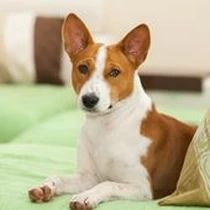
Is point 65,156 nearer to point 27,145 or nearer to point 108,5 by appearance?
point 27,145

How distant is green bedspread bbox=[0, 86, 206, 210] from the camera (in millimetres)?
1593

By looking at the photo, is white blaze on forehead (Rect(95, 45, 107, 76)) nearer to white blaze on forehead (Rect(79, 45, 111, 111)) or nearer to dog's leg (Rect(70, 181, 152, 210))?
white blaze on forehead (Rect(79, 45, 111, 111))

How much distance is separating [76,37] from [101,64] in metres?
0.14

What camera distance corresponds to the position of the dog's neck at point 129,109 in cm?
168

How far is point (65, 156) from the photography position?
7.11 ft

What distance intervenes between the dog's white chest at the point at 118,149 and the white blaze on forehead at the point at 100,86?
110 millimetres

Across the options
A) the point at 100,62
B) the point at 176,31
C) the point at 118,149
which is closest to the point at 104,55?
the point at 100,62

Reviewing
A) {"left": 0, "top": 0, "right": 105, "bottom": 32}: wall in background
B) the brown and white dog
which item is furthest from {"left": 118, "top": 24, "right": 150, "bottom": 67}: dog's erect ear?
{"left": 0, "top": 0, "right": 105, "bottom": 32}: wall in background

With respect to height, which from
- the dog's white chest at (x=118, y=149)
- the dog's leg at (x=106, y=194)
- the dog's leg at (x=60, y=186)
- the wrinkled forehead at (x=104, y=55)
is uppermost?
the wrinkled forehead at (x=104, y=55)

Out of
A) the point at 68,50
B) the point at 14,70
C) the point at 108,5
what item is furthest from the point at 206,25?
the point at 68,50

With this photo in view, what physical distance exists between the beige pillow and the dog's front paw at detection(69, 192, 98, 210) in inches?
6.9

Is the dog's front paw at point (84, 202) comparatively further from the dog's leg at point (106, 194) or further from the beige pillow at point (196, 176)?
the beige pillow at point (196, 176)

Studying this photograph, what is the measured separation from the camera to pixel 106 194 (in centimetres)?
156

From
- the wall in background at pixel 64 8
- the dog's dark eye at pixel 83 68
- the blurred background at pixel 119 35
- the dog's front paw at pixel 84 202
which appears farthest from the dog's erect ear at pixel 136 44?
the wall in background at pixel 64 8
